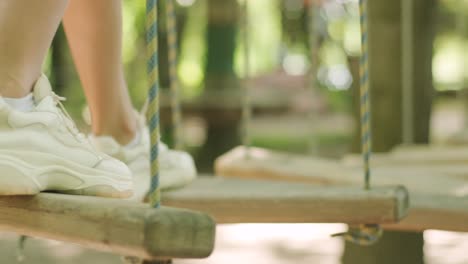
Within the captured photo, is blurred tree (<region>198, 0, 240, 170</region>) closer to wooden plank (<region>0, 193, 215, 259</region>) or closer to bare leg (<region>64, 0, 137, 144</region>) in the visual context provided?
bare leg (<region>64, 0, 137, 144</region>)

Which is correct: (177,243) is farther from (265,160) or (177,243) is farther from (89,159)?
(265,160)

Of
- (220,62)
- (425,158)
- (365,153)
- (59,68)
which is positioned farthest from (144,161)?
(59,68)

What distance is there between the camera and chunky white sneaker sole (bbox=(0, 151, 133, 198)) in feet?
3.36

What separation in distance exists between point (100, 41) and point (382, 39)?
175cm

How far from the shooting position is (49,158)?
3.52 ft

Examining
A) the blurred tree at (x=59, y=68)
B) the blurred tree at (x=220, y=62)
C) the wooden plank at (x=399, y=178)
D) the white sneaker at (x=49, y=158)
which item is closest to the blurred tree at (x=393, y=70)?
the wooden plank at (x=399, y=178)

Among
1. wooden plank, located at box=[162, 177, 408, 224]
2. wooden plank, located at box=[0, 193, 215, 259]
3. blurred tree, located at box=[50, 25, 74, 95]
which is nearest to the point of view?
wooden plank, located at box=[0, 193, 215, 259]

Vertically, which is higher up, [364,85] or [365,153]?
[364,85]

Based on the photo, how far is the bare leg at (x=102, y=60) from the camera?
1397 millimetres

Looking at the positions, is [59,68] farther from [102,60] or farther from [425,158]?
[102,60]

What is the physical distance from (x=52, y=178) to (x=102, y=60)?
38 cm

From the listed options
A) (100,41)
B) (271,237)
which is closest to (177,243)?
(100,41)

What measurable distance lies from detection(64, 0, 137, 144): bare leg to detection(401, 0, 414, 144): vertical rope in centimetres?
153

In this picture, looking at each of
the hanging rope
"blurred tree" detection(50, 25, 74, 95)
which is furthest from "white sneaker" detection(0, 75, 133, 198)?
"blurred tree" detection(50, 25, 74, 95)
